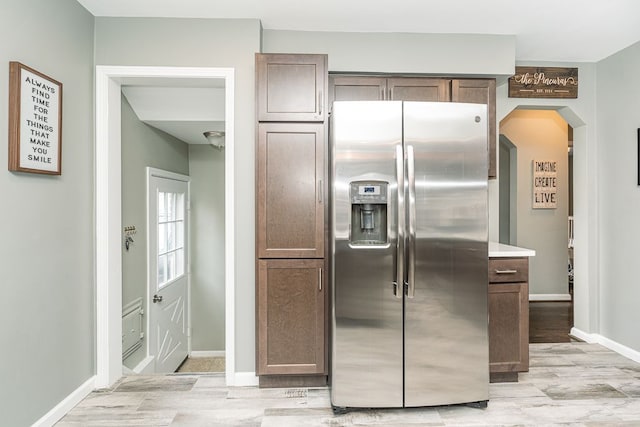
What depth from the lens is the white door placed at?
3.63m

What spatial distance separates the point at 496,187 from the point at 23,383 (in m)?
3.46

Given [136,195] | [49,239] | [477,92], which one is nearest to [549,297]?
[477,92]

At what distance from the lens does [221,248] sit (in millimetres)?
4781

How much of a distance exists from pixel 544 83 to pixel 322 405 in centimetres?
329

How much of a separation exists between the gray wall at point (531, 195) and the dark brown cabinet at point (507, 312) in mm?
3140

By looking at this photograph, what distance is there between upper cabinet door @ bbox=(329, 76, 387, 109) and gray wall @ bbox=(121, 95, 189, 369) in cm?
164

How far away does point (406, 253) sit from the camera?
2.36 metres

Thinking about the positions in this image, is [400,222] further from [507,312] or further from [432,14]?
[432,14]

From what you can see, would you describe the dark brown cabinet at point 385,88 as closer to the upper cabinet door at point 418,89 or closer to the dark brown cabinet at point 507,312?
the upper cabinet door at point 418,89

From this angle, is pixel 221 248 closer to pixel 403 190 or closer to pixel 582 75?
pixel 403 190

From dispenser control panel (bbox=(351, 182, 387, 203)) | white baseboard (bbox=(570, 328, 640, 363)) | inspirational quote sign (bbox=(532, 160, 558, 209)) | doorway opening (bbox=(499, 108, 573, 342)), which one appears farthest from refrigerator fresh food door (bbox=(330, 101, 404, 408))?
inspirational quote sign (bbox=(532, 160, 558, 209))

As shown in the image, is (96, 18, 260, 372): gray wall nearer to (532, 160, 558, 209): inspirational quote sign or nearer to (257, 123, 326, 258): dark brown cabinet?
(257, 123, 326, 258): dark brown cabinet

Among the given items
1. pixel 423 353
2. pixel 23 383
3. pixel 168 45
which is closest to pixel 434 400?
pixel 423 353

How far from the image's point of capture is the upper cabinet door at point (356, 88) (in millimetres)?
2955
